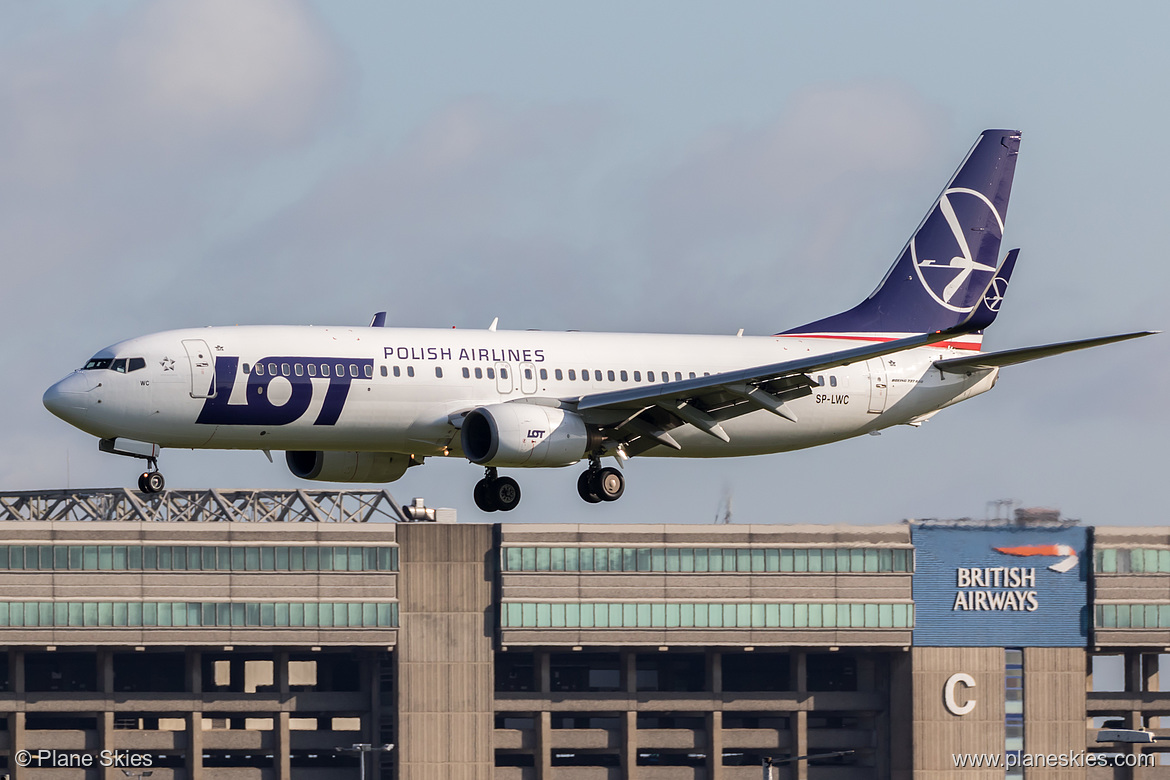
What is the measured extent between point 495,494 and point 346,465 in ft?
17.6

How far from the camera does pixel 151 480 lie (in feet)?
191

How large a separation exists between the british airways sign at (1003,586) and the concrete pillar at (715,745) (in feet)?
60.8

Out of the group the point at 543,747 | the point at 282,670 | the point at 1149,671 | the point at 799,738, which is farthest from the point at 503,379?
the point at 1149,671

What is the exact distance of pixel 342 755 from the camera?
160 meters

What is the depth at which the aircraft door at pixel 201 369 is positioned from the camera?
2304 inches

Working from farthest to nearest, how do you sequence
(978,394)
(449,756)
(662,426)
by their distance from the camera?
(449,756)
(978,394)
(662,426)

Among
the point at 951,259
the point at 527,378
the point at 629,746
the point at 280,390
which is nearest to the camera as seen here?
the point at 280,390

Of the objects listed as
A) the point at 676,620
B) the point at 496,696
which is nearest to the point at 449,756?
the point at 496,696

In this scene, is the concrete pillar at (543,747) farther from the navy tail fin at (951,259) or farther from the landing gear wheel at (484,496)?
the landing gear wheel at (484,496)

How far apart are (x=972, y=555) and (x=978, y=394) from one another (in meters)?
89.0

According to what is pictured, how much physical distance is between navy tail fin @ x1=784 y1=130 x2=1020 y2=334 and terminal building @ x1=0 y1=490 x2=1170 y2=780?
261 feet

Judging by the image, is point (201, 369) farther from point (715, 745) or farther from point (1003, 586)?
point (1003, 586)

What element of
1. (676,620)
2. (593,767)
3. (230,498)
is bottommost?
(593,767)

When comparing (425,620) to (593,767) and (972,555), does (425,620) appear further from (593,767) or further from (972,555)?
(972,555)
